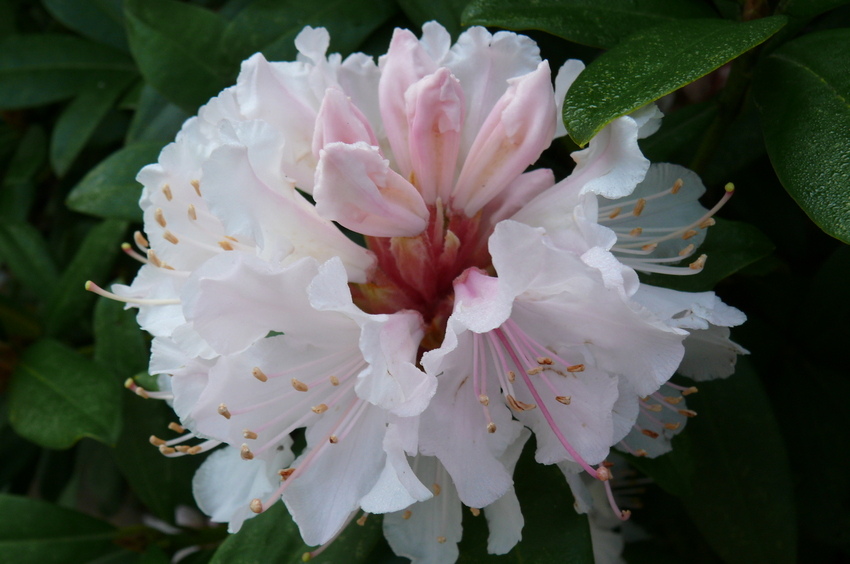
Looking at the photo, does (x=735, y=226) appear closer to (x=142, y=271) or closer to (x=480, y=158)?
(x=480, y=158)

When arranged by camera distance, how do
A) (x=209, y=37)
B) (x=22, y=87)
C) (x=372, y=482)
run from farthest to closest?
(x=22, y=87) < (x=209, y=37) < (x=372, y=482)

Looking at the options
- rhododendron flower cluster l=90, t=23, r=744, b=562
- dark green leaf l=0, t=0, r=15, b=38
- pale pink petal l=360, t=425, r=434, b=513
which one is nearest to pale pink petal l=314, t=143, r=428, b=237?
rhododendron flower cluster l=90, t=23, r=744, b=562

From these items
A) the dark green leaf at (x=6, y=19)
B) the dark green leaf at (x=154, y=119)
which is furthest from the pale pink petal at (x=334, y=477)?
the dark green leaf at (x=6, y=19)

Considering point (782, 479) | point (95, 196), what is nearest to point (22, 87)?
point (95, 196)

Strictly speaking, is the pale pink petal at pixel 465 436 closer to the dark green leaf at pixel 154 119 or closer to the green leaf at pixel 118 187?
the green leaf at pixel 118 187

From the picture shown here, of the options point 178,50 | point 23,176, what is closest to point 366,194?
point 178,50

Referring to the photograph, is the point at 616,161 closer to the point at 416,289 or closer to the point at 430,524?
the point at 416,289

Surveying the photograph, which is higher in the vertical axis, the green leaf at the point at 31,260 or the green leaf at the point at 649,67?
the green leaf at the point at 649,67
